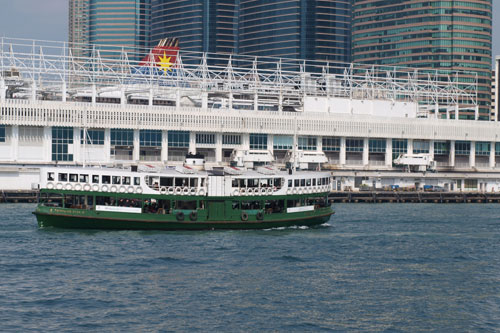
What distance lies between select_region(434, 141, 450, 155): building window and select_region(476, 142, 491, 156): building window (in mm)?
7172

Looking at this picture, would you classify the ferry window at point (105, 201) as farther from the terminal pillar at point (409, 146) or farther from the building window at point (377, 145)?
the terminal pillar at point (409, 146)

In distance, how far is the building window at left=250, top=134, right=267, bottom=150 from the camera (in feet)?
478

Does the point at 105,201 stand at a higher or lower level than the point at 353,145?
lower

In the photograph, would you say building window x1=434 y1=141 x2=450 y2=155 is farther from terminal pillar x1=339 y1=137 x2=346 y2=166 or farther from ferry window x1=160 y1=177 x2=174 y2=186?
ferry window x1=160 y1=177 x2=174 y2=186

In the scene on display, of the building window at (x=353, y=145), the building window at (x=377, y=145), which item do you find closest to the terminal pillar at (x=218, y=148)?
the building window at (x=353, y=145)

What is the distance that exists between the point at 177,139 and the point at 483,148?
66.4m

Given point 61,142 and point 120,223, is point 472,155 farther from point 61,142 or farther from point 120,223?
point 120,223

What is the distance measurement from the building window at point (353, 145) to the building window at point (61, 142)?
52808 millimetres

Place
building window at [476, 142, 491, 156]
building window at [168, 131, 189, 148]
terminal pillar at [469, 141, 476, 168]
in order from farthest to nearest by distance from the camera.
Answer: building window at [476, 142, 491, 156] < terminal pillar at [469, 141, 476, 168] < building window at [168, 131, 189, 148]

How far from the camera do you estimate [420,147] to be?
158375mm

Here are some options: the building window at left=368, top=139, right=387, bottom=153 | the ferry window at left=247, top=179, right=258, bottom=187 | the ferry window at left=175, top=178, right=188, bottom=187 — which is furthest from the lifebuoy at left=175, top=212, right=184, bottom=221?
the building window at left=368, top=139, right=387, bottom=153

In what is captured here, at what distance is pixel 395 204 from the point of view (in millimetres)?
129250

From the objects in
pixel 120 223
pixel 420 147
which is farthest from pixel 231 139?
pixel 120 223

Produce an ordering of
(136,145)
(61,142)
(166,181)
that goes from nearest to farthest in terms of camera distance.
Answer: (166,181), (61,142), (136,145)
